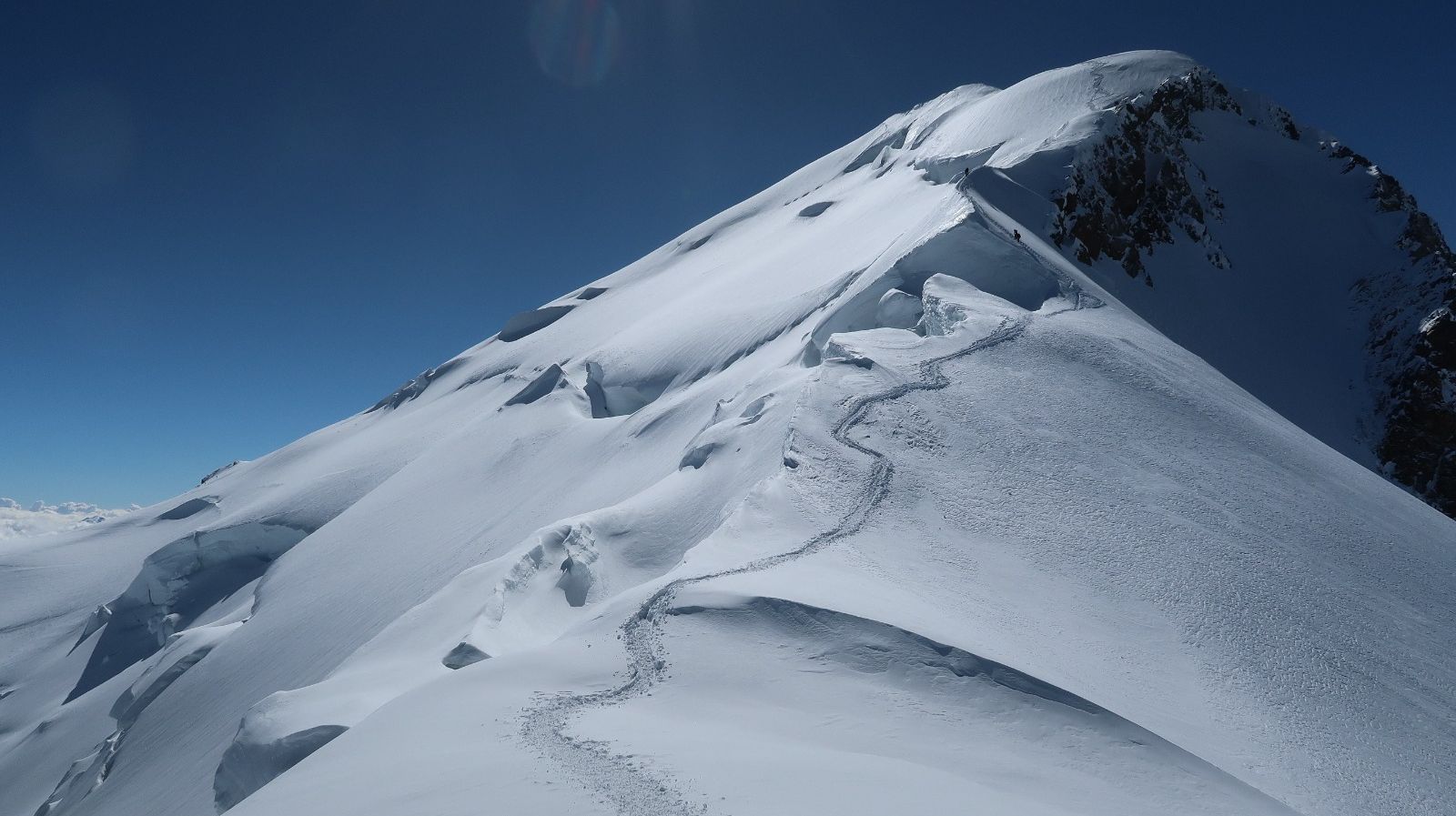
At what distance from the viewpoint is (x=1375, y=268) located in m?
32.5

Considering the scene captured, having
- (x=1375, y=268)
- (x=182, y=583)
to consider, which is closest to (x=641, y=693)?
(x=182, y=583)

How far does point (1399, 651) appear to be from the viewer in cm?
1013

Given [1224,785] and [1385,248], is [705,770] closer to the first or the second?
[1224,785]

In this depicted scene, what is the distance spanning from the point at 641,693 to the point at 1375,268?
1492 inches

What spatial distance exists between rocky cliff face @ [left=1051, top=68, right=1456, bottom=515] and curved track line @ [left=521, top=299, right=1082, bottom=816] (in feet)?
62.2

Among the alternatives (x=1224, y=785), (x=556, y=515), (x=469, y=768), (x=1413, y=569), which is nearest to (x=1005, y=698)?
(x=1224, y=785)

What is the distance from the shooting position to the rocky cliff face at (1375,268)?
89.1ft

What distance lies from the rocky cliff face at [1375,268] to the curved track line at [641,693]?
18951 mm

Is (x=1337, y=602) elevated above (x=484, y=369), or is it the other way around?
(x=484, y=369)

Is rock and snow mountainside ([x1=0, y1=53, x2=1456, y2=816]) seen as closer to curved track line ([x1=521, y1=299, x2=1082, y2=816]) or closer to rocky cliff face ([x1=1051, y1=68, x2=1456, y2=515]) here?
curved track line ([x1=521, y1=299, x2=1082, y2=816])

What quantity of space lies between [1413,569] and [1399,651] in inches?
123

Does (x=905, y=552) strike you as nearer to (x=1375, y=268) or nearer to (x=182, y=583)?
(x=182, y=583)

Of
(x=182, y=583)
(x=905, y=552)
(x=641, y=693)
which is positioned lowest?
(x=641, y=693)

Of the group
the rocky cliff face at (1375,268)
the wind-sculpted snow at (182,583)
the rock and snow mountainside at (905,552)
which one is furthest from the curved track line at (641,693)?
the wind-sculpted snow at (182,583)
